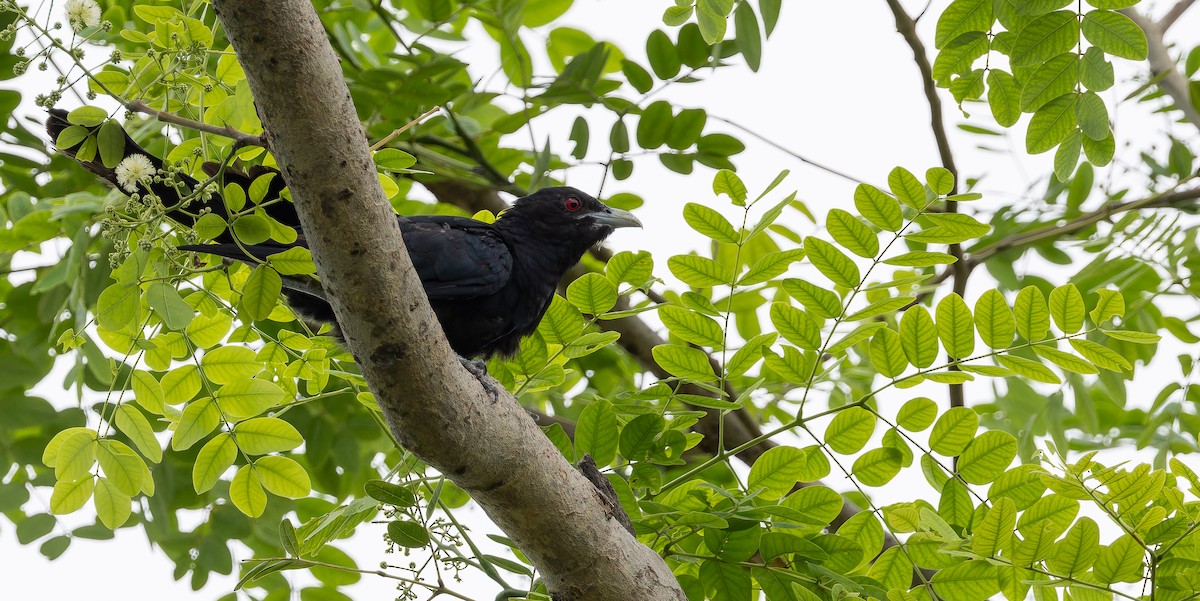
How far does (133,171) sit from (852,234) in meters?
2.11

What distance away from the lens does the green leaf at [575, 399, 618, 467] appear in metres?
3.39

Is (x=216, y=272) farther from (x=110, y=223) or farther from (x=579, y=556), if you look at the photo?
(x=579, y=556)

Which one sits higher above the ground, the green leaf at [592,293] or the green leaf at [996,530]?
the green leaf at [592,293]

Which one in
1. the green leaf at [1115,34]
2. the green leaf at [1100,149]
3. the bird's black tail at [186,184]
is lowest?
the green leaf at [1100,149]

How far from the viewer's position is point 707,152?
199 inches

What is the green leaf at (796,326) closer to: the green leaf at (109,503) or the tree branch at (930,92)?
the tree branch at (930,92)

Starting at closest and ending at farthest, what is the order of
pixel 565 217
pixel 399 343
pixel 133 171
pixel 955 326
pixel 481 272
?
1. pixel 399 343
2. pixel 133 171
3. pixel 955 326
4. pixel 481 272
5. pixel 565 217

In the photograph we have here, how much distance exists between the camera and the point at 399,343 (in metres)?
2.56

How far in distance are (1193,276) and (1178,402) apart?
0.56 metres

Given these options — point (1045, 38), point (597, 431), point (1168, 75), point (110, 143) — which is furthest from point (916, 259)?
point (1168, 75)

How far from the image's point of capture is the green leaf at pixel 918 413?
328 cm

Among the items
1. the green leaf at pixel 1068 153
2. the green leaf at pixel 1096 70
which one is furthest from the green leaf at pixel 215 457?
the green leaf at pixel 1096 70

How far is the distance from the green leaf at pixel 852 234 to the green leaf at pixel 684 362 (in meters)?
0.62

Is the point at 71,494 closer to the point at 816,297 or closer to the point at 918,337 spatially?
the point at 816,297
